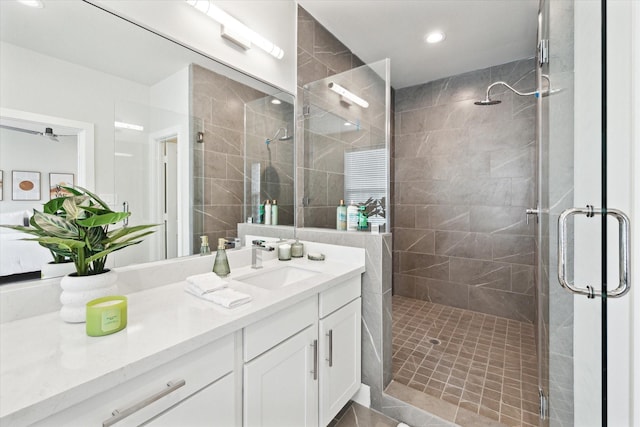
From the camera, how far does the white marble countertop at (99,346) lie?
57 cm

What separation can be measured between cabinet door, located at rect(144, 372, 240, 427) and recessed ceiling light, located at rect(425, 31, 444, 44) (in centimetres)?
292

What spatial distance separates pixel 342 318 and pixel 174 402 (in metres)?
0.90

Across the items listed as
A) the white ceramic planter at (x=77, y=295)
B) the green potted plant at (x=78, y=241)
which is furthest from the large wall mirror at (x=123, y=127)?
the white ceramic planter at (x=77, y=295)

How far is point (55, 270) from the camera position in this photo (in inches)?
38.9

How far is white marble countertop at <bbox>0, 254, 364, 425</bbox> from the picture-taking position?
1.86 feet

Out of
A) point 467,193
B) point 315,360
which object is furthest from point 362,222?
point 467,193

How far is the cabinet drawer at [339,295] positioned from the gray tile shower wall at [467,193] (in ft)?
6.51

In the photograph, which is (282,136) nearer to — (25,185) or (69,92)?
(69,92)

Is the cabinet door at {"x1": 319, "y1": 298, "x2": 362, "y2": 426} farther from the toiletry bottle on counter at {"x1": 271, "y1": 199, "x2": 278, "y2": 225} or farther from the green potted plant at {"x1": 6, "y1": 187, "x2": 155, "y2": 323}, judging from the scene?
the green potted plant at {"x1": 6, "y1": 187, "x2": 155, "y2": 323}

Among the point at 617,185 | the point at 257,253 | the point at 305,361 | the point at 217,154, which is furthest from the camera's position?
the point at 257,253

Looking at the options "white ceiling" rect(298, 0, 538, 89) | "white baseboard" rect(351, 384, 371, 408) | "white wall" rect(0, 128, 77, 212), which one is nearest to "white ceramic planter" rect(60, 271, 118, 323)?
"white wall" rect(0, 128, 77, 212)

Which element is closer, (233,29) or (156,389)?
(156,389)

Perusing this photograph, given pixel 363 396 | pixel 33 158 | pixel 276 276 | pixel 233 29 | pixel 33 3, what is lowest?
pixel 363 396

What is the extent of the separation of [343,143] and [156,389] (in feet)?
6.45
